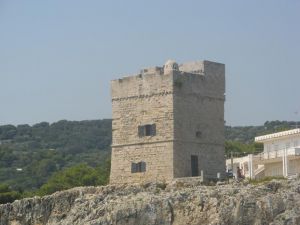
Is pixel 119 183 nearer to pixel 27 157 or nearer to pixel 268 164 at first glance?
pixel 268 164

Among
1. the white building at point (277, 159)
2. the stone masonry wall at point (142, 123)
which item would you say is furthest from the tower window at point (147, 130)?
the white building at point (277, 159)

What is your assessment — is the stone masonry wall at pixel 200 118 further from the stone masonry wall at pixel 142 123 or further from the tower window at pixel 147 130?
the tower window at pixel 147 130

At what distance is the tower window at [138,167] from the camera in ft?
164

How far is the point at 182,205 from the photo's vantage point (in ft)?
145

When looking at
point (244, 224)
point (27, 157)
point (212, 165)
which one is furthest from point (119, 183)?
point (27, 157)

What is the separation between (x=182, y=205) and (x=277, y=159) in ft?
39.7

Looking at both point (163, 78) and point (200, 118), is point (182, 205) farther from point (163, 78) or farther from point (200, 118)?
point (163, 78)

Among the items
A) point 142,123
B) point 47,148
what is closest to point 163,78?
point 142,123

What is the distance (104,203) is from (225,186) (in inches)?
235

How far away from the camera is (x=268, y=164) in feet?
184

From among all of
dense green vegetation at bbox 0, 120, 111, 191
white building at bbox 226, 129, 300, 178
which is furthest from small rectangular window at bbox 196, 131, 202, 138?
dense green vegetation at bbox 0, 120, 111, 191

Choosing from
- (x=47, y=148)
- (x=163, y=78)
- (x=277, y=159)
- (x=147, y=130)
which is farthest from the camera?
(x=47, y=148)

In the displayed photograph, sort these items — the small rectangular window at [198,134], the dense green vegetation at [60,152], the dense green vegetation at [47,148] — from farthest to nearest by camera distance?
1. the dense green vegetation at [47,148]
2. the dense green vegetation at [60,152]
3. the small rectangular window at [198,134]

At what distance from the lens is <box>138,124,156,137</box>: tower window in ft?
163
